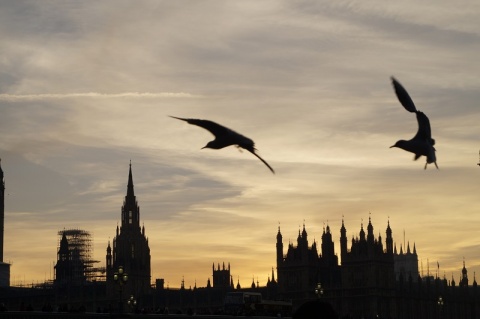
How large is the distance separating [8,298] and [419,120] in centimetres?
15116

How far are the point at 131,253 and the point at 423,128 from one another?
519ft

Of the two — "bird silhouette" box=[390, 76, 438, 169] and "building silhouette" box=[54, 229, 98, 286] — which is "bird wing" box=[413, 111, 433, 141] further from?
"building silhouette" box=[54, 229, 98, 286]

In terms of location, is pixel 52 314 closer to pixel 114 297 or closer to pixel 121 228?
pixel 114 297

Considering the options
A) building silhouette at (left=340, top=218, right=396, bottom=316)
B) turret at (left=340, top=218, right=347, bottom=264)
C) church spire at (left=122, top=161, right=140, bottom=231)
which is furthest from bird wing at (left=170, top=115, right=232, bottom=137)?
church spire at (left=122, top=161, right=140, bottom=231)

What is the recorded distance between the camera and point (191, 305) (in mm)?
147250

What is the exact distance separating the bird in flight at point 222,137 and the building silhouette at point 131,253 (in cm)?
14894

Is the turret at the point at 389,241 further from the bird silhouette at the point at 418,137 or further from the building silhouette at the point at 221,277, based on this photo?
the bird silhouette at the point at 418,137

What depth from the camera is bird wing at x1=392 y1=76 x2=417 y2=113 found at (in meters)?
10.5

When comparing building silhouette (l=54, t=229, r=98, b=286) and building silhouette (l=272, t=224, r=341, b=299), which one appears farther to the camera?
building silhouette (l=54, t=229, r=98, b=286)

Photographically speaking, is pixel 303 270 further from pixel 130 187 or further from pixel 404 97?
pixel 404 97

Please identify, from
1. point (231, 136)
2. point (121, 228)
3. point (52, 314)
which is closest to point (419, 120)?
point (231, 136)

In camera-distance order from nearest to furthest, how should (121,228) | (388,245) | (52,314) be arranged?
(52,314)
(388,245)
(121,228)

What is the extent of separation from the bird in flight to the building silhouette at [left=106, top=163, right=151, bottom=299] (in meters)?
149

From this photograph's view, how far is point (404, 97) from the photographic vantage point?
10664mm
